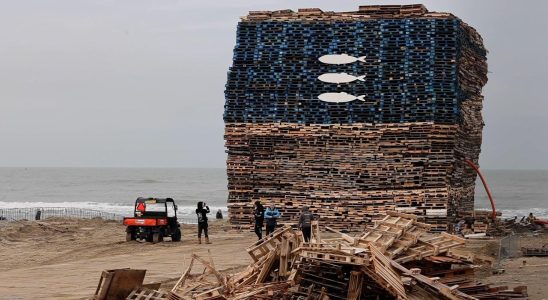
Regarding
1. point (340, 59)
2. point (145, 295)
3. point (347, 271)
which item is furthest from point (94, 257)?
point (347, 271)

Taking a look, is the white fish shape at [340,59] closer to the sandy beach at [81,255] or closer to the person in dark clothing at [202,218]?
the sandy beach at [81,255]

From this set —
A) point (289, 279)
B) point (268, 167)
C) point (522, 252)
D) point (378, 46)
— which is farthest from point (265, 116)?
point (289, 279)

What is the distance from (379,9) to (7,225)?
694 inches

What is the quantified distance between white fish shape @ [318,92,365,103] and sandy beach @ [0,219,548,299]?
5.39 meters

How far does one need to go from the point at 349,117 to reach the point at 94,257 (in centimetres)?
1022

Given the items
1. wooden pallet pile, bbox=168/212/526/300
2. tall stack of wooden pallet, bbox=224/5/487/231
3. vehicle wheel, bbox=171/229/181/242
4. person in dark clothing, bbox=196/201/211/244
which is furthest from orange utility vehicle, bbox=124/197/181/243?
wooden pallet pile, bbox=168/212/526/300

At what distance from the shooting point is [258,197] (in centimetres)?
3244

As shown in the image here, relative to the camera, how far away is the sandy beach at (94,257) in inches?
762

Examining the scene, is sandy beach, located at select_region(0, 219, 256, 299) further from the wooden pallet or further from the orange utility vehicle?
the wooden pallet

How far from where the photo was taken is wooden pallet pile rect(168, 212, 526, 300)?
14734 millimetres

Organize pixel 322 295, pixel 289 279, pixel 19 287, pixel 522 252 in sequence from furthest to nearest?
pixel 522 252, pixel 19 287, pixel 289 279, pixel 322 295

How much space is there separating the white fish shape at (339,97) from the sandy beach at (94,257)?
5394 mm

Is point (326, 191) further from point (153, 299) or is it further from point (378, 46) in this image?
point (153, 299)

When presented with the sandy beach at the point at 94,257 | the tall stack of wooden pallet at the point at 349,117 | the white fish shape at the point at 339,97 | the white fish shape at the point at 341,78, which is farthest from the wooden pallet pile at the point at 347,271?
the white fish shape at the point at 341,78
